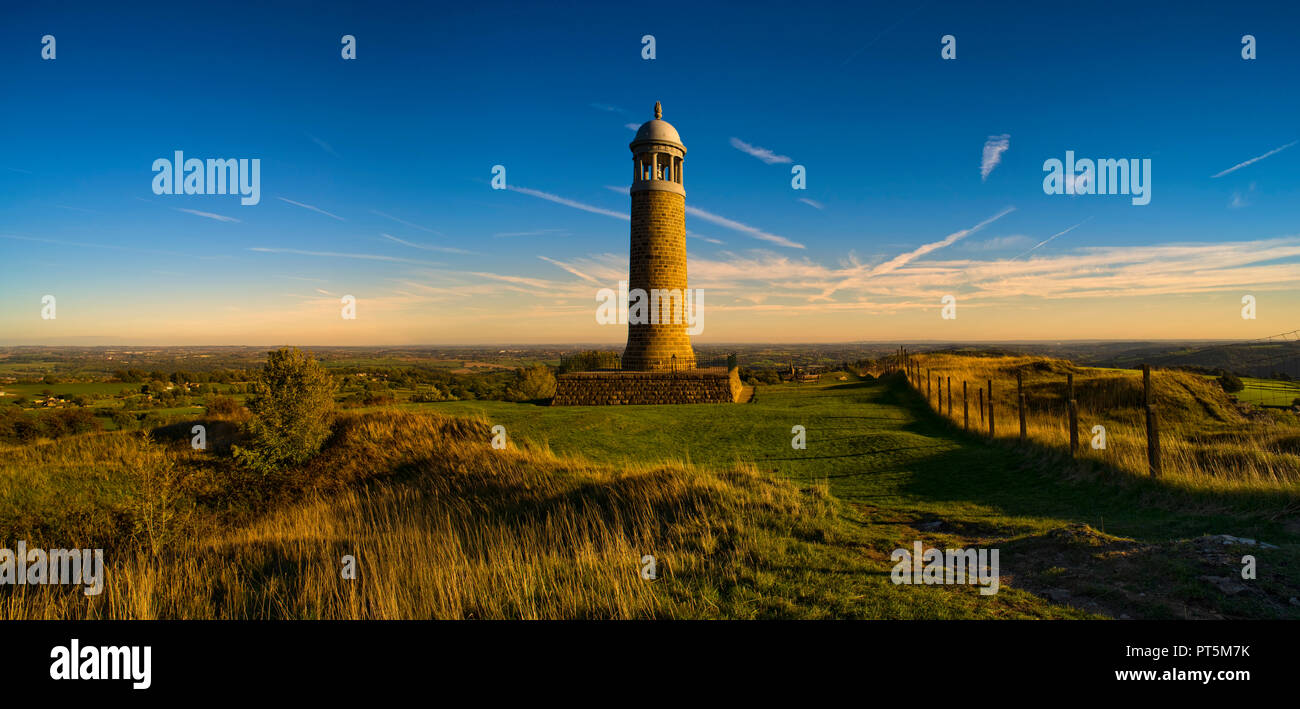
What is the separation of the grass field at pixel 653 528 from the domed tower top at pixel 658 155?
1625 centimetres

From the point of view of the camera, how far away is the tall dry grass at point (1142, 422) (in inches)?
346

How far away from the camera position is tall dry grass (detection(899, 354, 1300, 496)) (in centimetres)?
880

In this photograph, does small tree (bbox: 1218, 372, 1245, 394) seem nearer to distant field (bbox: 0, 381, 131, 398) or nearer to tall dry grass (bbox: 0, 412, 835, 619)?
tall dry grass (bbox: 0, 412, 835, 619)

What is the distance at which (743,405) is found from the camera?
77.7 feet

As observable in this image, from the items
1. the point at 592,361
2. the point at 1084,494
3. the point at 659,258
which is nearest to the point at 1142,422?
the point at 1084,494

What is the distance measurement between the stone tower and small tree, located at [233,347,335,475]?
15.2 metres

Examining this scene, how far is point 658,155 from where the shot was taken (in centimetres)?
Result: 3022

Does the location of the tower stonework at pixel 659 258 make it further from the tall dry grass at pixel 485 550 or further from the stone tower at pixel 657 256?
the tall dry grass at pixel 485 550

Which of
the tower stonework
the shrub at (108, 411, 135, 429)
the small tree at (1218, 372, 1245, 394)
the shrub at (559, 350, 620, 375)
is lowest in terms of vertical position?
the shrub at (108, 411, 135, 429)

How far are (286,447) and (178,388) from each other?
32.7 meters

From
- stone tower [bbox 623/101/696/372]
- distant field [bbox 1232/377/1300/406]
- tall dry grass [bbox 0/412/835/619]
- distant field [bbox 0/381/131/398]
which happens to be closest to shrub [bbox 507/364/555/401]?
stone tower [bbox 623/101/696/372]

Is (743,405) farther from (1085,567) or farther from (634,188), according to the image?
(1085,567)

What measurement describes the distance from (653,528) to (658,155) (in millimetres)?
26097
